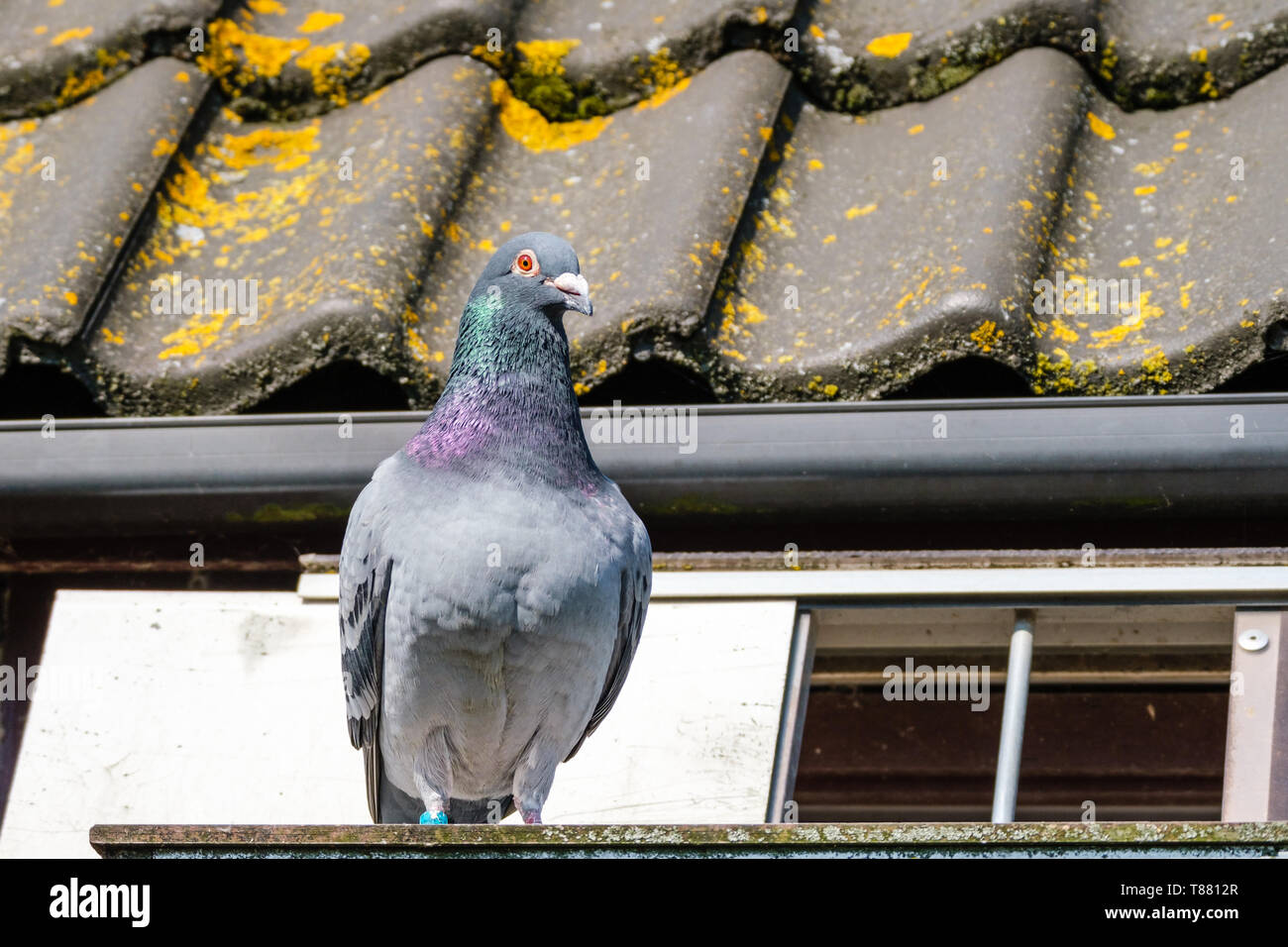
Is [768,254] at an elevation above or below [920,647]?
above

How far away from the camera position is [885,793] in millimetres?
4527

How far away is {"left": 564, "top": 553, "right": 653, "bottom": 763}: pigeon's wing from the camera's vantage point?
3119 mm

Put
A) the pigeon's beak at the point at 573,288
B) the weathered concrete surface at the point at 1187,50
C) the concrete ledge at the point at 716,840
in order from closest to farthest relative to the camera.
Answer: the concrete ledge at the point at 716,840, the pigeon's beak at the point at 573,288, the weathered concrete surface at the point at 1187,50

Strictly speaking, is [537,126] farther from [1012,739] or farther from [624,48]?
[1012,739]

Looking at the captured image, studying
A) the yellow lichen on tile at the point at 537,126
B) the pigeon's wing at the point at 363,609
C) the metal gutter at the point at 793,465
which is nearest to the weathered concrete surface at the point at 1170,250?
the metal gutter at the point at 793,465

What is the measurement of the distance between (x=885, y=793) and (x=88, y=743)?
2.07 metres

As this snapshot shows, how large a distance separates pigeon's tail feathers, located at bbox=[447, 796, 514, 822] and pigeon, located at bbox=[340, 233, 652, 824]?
22cm

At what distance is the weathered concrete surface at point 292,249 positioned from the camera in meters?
3.53

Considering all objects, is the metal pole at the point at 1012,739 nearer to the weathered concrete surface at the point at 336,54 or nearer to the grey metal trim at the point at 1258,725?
the grey metal trim at the point at 1258,725

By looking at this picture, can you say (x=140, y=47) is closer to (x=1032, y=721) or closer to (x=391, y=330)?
(x=391, y=330)

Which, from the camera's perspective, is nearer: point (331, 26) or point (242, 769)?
point (242, 769)

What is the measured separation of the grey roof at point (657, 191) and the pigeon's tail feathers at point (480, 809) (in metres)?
0.84

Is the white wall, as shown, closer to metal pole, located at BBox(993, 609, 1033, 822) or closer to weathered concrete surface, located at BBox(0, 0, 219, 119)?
metal pole, located at BBox(993, 609, 1033, 822)

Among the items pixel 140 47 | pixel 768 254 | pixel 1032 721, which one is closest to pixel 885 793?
pixel 1032 721
